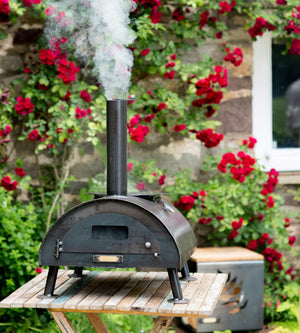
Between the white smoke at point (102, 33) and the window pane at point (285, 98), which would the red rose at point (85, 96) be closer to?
the white smoke at point (102, 33)

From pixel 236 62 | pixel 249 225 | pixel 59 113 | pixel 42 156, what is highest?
pixel 236 62

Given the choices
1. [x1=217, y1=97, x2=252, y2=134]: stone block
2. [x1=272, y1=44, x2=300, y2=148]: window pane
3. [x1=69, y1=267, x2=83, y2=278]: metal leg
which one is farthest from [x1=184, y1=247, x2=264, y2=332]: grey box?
[x1=69, y1=267, x2=83, y2=278]: metal leg

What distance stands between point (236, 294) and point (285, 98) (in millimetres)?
1814

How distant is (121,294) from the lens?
2.83 m

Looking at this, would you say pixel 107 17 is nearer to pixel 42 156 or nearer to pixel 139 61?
pixel 139 61

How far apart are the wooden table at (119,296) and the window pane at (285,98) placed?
8.03ft

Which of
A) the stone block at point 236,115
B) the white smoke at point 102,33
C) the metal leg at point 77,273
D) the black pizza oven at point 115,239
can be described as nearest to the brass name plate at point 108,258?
the black pizza oven at point 115,239

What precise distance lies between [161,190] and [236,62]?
1141mm

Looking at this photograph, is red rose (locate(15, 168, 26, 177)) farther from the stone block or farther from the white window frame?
the white window frame

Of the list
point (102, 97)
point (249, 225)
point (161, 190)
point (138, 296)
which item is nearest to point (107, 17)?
point (102, 97)

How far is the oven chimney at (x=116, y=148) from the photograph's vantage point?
2.97 m

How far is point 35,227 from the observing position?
169 inches

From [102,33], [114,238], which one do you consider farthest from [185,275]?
[102,33]

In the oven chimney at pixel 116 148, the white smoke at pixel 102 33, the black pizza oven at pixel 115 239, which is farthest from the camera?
the white smoke at pixel 102 33
